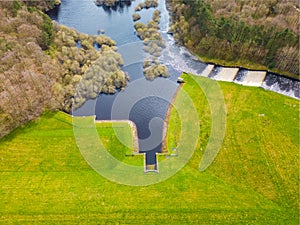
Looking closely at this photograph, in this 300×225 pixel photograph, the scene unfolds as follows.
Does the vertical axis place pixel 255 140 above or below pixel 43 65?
below

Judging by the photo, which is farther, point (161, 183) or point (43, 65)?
point (43, 65)

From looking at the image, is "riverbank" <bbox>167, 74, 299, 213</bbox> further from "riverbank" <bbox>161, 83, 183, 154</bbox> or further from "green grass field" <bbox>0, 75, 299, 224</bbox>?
"riverbank" <bbox>161, 83, 183, 154</bbox>

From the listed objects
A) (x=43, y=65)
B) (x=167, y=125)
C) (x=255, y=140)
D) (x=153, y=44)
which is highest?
(x=43, y=65)

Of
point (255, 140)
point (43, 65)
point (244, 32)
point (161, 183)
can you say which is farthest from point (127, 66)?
point (255, 140)

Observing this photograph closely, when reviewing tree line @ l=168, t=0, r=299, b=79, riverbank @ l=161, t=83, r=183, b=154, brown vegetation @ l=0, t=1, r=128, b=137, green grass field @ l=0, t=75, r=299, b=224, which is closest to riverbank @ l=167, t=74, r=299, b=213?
green grass field @ l=0, t=75, r=299, b=224

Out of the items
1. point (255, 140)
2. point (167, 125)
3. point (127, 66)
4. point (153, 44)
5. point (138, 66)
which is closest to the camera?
point (255, 140)

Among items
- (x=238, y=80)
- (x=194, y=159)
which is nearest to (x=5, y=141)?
(x=194, y=159)

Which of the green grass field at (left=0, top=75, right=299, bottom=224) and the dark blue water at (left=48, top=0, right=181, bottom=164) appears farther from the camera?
the dark blue water at (left=48, top=0, right=181, bottom=164)

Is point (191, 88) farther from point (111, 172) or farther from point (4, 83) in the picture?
point (4, 83)

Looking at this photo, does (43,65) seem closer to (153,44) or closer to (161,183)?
(153,44)
